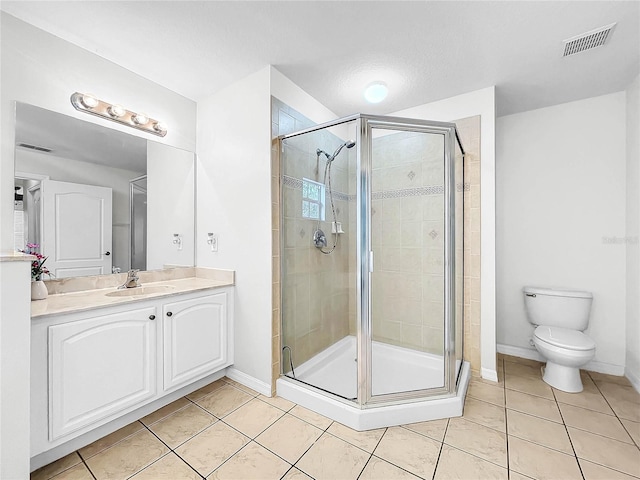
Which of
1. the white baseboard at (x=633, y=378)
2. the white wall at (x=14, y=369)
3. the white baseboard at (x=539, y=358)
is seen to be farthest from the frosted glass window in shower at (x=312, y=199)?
the white baseboard at (x=633, y=378)

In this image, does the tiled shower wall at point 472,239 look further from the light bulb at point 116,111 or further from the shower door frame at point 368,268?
the light bulb at point 116,111

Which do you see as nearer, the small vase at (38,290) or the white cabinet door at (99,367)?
the white cabinet door at (99,367)

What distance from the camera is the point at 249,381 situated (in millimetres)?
2113

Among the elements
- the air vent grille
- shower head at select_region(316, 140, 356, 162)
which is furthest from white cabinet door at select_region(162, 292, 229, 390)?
shower head at select_region(316, 140, 356, 162)

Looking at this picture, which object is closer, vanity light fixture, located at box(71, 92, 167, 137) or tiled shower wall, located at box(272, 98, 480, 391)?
vanity light fixture, located at box(71, 92, 167, 137)

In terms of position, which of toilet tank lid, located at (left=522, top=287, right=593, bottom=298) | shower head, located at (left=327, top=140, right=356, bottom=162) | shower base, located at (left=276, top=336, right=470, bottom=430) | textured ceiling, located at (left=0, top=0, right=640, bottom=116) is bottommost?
shower base, located at (left=276, top=336, right=470, bottom=430)

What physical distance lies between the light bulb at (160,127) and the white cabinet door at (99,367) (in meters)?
1.42

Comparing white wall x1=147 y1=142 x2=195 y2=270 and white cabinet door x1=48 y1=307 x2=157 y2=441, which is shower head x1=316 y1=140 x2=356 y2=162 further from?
white cabinet door x1=48 y1=307 x2=157 y2=441

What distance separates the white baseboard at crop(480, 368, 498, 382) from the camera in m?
2.21

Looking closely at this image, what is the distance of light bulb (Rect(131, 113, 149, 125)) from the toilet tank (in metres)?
3.54

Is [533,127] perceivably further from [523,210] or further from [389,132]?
[389,132]

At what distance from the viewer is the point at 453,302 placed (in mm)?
1930

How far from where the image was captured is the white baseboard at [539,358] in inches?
90.4

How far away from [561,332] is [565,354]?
249mm
